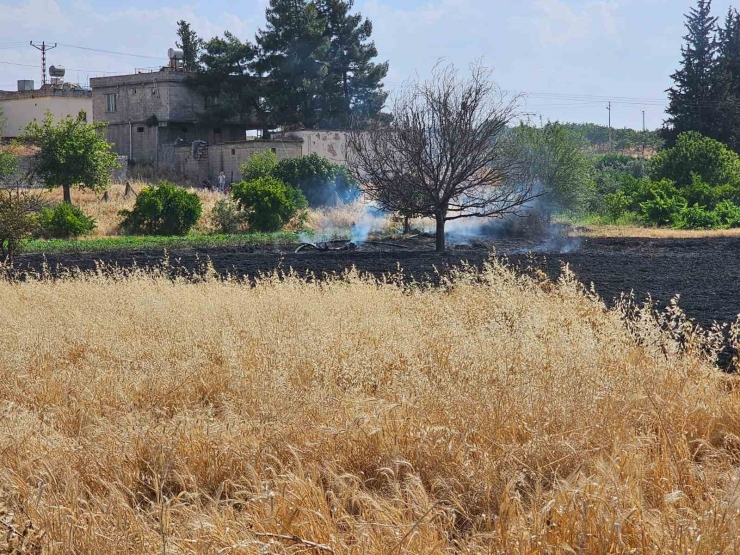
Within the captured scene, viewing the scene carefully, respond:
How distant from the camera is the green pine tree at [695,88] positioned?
5122cm

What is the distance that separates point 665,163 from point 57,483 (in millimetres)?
41159

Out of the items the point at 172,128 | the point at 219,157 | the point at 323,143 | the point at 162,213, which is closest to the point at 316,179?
the point at 162,213

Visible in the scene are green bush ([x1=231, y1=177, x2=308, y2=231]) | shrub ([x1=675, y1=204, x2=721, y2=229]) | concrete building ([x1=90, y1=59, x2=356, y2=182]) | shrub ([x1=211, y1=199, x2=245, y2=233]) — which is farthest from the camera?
concrete building ([x1=90, y1=59, x2=356, y2=182])

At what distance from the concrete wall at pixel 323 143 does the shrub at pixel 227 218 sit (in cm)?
1711

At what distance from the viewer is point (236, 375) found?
20.8ft

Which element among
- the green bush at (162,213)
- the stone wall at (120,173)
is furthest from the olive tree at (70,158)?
the stone wall at (120,173)

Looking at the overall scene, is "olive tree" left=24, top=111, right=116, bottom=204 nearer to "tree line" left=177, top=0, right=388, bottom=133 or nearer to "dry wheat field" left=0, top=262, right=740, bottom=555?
"tree line" left=177, top=0, right=388, bottom=133

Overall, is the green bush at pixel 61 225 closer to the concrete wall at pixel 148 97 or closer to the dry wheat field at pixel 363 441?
the dry wheat field at pixel 363 441

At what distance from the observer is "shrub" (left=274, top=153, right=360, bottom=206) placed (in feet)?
130

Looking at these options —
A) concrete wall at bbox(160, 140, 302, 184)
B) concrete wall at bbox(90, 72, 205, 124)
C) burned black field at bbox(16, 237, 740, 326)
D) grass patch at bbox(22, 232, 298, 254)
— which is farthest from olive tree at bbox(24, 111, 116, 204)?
concrete wall at bbox(90, 72, 205, 124)

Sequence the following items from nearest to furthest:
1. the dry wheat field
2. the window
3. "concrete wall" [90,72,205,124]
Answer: the dry wheat field → "concrete wall" [90,72,205,124] → the window

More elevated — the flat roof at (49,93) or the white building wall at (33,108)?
the flat roof at (49,93)

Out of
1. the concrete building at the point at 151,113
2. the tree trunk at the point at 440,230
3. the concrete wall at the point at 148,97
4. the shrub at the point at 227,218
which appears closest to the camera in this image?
the tree trunk at the point at 440,230

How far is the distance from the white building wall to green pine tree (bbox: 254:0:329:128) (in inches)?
570
